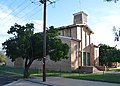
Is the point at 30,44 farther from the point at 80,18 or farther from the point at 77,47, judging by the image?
the point at 80,18

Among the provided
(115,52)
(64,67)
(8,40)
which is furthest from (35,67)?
(8,40)

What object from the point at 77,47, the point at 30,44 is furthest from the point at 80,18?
the point at 30,44

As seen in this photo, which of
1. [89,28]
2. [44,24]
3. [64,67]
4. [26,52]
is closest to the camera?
[44,24]

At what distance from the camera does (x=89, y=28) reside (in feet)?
163

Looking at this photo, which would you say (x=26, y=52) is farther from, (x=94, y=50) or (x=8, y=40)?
(x=94, y=50)

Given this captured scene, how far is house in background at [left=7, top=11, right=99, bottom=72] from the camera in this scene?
44.2m

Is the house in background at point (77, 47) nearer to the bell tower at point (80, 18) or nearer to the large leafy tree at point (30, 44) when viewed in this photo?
the bell tower at point (80, 18)

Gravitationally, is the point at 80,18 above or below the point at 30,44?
above

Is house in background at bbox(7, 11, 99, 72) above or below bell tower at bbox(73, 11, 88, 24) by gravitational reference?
below

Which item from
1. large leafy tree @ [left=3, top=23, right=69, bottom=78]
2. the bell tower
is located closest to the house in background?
the bell tower

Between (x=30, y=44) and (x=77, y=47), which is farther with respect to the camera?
(x=77, y=47)

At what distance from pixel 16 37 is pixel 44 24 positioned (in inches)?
194

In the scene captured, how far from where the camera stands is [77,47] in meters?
45.7

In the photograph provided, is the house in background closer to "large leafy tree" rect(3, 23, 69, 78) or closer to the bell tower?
the bell tower
